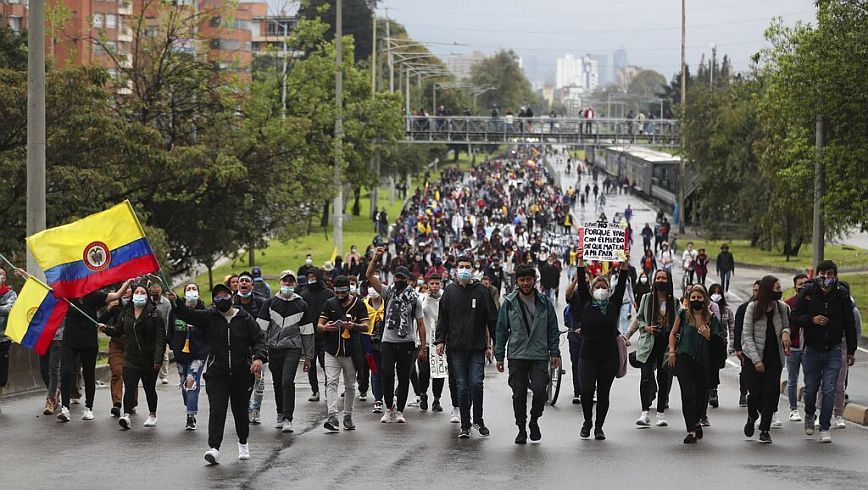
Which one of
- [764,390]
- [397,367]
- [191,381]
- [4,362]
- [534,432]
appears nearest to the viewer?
[534,432]

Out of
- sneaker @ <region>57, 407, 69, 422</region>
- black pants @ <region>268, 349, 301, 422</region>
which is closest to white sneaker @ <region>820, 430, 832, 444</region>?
black pants @ <region>268, 349, 301, 422</region>

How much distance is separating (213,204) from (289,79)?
939 centimetres

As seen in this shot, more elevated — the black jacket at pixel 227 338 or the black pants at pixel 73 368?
the black jacket at pixel 227 338

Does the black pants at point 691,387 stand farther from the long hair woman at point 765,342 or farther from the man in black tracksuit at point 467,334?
the man in black tracksuit at point 467,334

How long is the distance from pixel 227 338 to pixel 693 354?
4.43 meters

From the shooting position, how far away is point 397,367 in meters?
16.1

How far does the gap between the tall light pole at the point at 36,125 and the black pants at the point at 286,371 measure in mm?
5620

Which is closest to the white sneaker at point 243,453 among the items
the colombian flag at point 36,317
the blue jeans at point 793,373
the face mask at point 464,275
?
the face mask at point 464,275

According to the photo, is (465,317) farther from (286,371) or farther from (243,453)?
(243,453)

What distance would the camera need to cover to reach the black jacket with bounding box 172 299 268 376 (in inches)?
508

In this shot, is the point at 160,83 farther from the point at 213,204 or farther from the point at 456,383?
the point at 456,383

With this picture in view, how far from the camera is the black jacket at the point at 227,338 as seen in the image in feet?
42.4

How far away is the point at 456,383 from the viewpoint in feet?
49.1

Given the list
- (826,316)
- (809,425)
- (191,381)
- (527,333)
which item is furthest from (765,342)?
(191,381)
